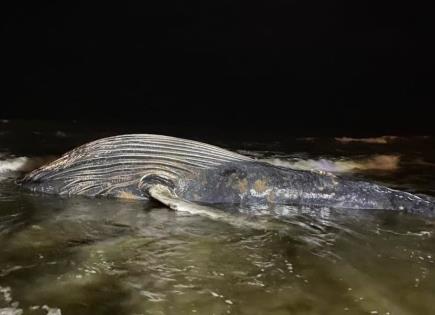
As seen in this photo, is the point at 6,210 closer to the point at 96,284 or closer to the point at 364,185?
the point at 96,284

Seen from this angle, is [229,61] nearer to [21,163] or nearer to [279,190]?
[21,163]

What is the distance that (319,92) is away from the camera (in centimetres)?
2039

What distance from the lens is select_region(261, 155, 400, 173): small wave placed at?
970 cm

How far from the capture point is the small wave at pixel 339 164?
382 inches

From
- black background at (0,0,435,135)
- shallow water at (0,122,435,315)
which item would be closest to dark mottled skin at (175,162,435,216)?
shallow water at (0,122,435,315)

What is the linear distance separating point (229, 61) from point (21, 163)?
1564 cm

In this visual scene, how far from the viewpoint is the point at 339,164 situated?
10.0 meters

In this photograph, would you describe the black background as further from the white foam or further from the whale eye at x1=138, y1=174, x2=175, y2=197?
the whale eye at x1=138, y1=174, x2=175, y2=197

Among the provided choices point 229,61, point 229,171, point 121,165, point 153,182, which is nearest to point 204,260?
point 153,182

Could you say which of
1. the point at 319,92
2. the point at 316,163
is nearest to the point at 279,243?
the point at 316,163

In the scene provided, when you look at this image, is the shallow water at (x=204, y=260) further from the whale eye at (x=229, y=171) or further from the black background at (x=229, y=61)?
the black background at (x=229, y=61)

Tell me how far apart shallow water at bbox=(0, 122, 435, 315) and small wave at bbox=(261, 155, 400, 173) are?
9.56 feet

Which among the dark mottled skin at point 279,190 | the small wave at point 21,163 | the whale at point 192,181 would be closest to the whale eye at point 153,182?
the whale at point 192,181

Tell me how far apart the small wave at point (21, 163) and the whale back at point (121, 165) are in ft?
4.23
